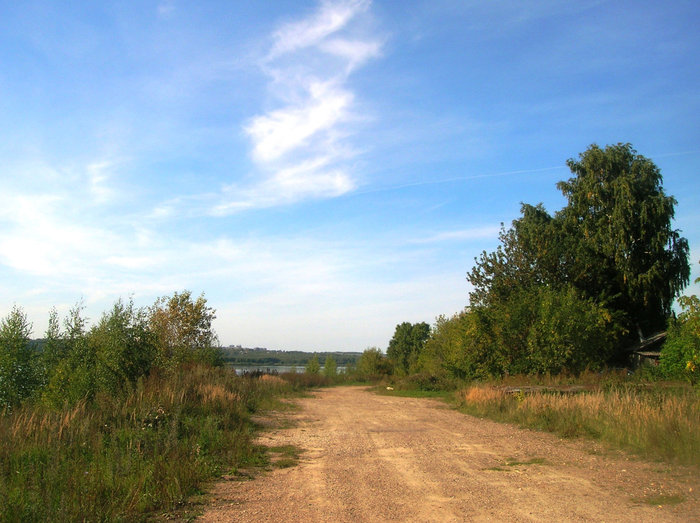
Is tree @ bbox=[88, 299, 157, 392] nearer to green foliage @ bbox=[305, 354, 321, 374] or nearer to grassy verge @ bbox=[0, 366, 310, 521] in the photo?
grassy verge @ bbox=[0, 366, 310, 521]

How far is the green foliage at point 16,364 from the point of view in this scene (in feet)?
46.0

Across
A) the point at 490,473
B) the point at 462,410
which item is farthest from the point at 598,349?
the point at 490,473

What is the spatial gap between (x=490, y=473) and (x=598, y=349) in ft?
63.9

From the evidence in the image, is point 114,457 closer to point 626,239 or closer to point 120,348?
point 120,348

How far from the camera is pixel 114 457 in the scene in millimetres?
7875

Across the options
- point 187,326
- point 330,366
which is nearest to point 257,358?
point 330,366

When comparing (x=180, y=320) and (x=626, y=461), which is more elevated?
(x=180, y=320)

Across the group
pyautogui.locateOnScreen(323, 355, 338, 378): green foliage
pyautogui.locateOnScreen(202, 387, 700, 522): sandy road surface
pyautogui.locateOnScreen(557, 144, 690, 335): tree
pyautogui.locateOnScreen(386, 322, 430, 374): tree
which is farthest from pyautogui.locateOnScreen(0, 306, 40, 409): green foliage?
pyautogui.locateOnScreen(386, 322, 430, 374): tree

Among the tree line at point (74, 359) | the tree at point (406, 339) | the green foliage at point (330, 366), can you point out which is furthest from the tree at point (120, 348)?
the tree at point (406, 339)

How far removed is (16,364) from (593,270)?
3104 centimetres

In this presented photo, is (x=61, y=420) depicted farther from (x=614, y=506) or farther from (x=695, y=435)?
(x=695, y=435)

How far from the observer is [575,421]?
42.5 ft

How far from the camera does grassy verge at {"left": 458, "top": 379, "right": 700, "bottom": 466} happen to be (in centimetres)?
937

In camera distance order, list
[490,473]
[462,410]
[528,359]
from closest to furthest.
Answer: [490,473] < [462,410] < [528,359]
